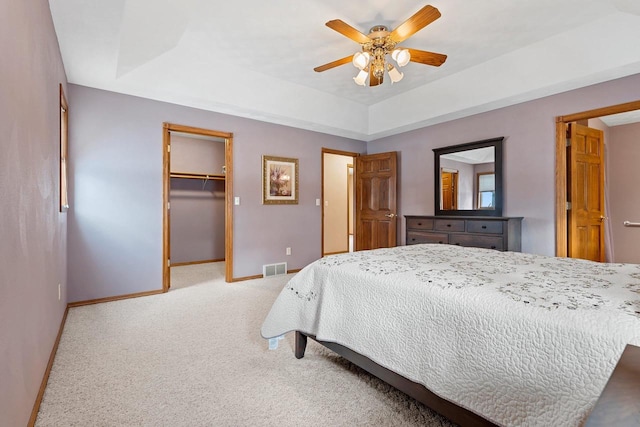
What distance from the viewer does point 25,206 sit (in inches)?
55.2

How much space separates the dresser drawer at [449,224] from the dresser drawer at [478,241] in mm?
94

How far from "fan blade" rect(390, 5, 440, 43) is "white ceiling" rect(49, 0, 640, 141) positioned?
0.98 ft

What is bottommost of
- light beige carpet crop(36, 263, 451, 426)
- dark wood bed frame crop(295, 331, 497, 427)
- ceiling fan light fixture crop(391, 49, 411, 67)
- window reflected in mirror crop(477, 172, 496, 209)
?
light beige carpet crop(36, 263, 451, 426)

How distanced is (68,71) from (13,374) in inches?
116

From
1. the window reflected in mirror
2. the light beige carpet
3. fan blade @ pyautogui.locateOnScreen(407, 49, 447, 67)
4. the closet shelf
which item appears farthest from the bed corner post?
the closet shelf

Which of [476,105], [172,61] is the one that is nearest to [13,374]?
[172,61]

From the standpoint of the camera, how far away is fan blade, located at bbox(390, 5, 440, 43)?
2.21 meters

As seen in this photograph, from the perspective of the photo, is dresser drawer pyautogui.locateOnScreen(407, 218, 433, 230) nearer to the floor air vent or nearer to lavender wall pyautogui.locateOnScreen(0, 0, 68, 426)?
the floor air vent

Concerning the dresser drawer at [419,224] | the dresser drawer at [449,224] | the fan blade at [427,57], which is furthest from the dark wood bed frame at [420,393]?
the dresser drawer at [419,224]

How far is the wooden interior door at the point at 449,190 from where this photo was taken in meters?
4.43

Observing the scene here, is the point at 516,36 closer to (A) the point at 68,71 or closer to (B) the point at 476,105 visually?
(B) the point at 476,105

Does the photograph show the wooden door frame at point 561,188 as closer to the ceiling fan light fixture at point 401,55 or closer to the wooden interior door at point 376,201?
the ceiling fan light fixture at point 401,55

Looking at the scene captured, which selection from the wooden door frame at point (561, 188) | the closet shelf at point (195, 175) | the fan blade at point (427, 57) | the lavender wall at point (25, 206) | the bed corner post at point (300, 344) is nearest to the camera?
the lavender wall at point (25, 206)

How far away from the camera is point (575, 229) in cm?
348
